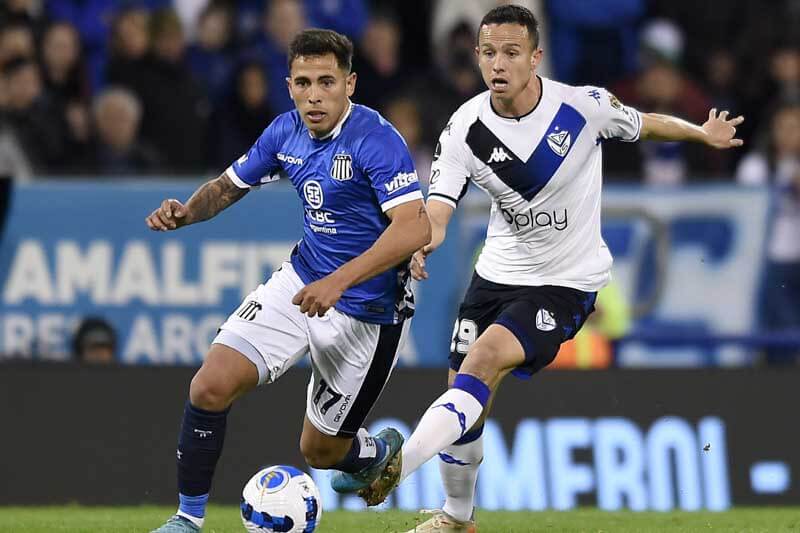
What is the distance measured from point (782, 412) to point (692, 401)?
66cm

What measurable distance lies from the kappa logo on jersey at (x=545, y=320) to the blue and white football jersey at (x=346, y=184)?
2.29 ft

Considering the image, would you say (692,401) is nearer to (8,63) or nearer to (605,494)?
(605,494)

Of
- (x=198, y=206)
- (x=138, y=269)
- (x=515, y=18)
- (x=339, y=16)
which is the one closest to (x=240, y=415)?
(x=138, y=269)

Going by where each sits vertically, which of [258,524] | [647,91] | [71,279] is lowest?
[258,524]

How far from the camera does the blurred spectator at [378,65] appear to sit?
15.0 m

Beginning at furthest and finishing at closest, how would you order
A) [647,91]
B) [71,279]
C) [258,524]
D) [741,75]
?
1. [741,75]
2. [647,91]
3. [71,279]
4. [258,524]

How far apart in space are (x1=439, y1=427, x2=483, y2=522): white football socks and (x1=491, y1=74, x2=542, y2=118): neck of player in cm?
167

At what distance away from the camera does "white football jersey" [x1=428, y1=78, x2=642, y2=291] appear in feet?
28.1

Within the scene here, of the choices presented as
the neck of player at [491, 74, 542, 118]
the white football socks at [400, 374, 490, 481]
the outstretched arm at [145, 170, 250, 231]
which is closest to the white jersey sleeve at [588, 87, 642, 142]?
the neck of player at [491, 74, 542, 118]

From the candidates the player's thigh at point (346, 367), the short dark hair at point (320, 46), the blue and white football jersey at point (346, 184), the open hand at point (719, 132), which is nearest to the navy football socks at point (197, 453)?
the player's thigh at point (346, 367)

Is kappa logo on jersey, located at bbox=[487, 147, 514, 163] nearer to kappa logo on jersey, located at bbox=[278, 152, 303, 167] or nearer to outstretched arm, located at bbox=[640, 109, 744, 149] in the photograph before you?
outstretched arm, located at bbox=[640, 109, 744, 149]

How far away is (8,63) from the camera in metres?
14.0

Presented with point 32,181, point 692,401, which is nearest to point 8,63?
point 32,181

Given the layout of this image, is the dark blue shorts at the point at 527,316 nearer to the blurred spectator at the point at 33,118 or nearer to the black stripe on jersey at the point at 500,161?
the black stripe on jersey at the point at 500,161
